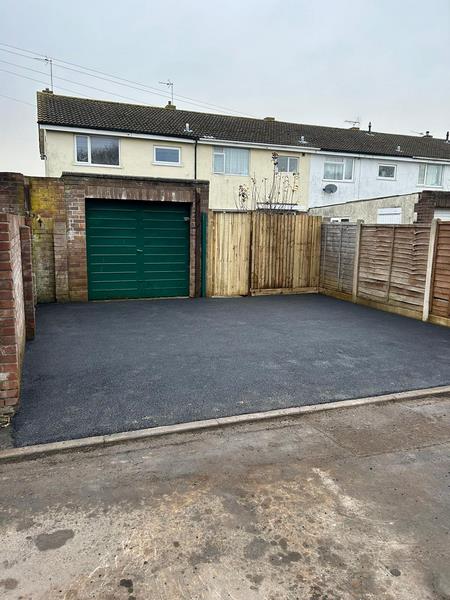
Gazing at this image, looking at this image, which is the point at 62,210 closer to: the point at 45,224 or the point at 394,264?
the point at 45,224

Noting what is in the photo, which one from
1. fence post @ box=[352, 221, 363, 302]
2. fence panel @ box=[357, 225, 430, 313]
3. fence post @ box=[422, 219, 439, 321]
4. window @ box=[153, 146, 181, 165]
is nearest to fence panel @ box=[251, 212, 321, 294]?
fence post @ box=[352, 221, 363, 302]

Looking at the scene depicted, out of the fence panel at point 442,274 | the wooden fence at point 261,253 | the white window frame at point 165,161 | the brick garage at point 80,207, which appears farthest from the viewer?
the white window frame at point 165,161

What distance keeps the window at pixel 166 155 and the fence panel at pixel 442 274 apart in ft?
46.3

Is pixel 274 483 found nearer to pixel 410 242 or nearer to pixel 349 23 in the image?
pixel 410 242

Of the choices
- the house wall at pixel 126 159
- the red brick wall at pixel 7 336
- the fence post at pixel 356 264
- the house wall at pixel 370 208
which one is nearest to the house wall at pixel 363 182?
the house wall at pixel 370 208

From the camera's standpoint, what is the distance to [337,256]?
38.7 feet

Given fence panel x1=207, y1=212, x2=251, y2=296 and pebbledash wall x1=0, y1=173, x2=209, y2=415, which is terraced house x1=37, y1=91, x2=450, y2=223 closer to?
fence panel x1=207, y1=212, x2=251, y2=296

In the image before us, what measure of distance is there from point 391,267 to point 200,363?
5.82m

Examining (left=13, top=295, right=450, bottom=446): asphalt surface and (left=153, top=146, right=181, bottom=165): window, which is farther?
(left=153, top=146, right=181, bottom=165): window

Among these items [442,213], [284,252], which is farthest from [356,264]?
[442,213]

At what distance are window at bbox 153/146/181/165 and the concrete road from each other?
1776 centimetres

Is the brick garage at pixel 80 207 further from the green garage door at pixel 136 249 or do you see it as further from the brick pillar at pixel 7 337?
the brick pillar at pixel 7 337

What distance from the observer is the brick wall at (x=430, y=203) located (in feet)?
46.9

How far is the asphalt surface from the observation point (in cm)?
438
